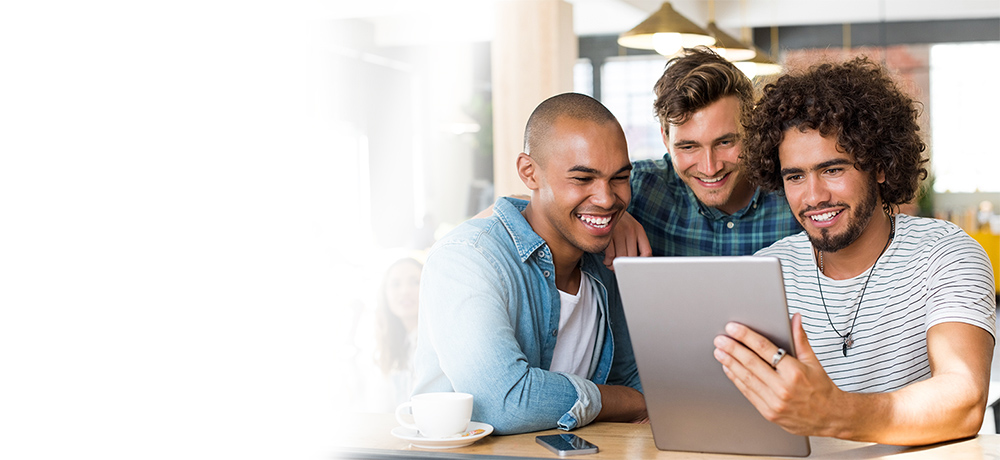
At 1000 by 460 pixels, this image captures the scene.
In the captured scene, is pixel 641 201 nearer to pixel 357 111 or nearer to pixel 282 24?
pixel 282 24

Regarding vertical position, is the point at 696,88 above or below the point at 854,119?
above

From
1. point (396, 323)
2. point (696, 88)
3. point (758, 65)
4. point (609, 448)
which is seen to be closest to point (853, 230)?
point (696, 88)

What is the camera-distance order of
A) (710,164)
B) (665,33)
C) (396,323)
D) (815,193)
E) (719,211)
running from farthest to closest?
(665,33)
(396,323)
(719,211)
(710,164)
(815,193)

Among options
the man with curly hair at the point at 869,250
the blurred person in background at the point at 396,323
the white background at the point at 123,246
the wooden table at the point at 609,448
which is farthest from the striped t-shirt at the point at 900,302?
the blurred person in background at the point at 396,323

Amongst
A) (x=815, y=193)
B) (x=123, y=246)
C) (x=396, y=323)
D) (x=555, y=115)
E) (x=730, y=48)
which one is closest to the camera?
(x=815, y=193)

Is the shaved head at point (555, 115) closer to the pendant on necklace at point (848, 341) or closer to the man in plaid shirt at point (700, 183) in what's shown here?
the man in plaid shirt at point (700, 183)

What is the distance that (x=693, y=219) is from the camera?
2340 millimetres

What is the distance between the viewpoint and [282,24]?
562 cm

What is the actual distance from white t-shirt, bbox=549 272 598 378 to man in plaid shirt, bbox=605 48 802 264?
0.12m

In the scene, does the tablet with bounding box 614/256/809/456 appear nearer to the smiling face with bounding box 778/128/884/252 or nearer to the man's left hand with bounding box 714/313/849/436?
the man's left hand with bounding box 714/313/849/436

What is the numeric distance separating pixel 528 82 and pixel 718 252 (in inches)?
105

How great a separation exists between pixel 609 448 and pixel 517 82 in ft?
11.6

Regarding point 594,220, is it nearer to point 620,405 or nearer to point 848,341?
point 620,405

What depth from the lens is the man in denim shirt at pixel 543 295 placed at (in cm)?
156
